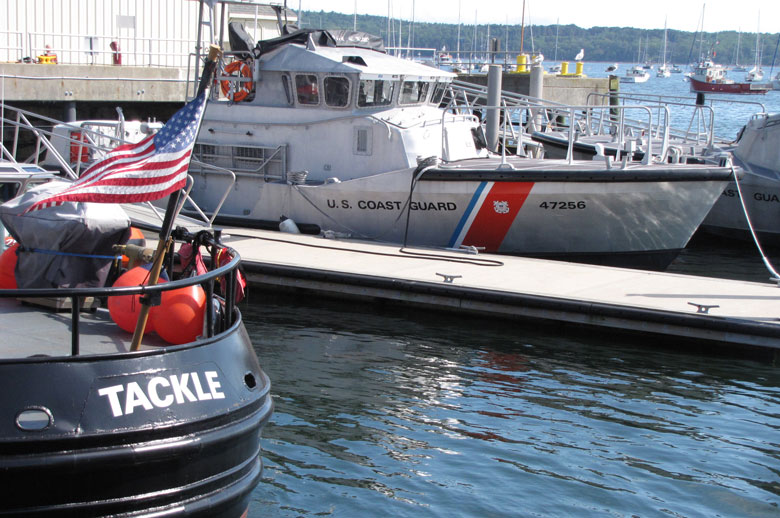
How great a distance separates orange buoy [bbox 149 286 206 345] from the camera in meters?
5.08

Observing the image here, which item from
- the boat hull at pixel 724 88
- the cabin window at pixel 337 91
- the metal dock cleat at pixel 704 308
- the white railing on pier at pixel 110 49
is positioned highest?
the boat hull at pixel 724 88

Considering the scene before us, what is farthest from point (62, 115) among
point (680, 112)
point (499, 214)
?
point (680, 112)

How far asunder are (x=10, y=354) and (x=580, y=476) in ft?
12.4

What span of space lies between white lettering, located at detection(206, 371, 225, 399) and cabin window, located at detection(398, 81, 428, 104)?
8.88 metres

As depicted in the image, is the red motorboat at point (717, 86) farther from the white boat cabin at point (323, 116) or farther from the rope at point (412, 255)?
the rope at point (412, 255)

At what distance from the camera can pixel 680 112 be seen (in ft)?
163

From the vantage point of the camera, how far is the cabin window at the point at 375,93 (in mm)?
12422

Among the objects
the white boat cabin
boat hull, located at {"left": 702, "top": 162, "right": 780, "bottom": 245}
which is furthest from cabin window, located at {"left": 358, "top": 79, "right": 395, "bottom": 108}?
boat hull, located at {"left": 702, "top": 162, "right": 780, "bottom": 245}

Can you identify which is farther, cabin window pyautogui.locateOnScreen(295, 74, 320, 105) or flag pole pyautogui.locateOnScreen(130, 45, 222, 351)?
cabin window pyautogui.locateOnScreen(295, 74, 320, 105)

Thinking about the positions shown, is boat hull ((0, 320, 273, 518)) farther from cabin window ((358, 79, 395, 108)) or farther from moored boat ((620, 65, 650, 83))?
moored boat ((620, 65, 650, 83))

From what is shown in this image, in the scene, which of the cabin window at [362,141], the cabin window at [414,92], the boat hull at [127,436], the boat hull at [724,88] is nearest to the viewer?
the boat hull at [127,436]

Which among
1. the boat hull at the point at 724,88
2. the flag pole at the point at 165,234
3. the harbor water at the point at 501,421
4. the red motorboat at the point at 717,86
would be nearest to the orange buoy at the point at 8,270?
the flag pole at the point at 165,234

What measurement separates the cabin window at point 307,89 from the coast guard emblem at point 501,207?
117 inches

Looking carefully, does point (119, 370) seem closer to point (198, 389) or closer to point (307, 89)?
point (198, 389)
